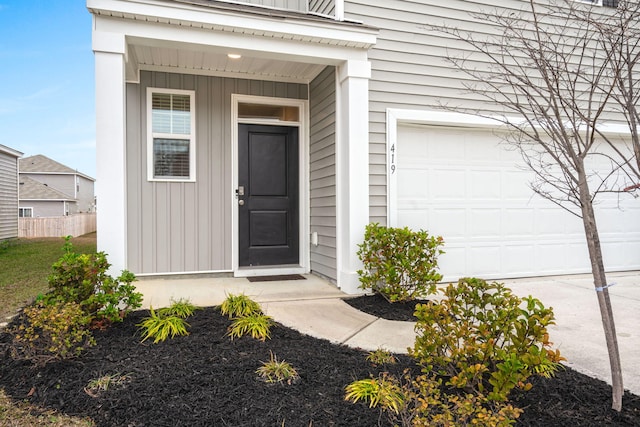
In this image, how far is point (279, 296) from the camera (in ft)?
14.6

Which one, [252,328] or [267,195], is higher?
[267,195]

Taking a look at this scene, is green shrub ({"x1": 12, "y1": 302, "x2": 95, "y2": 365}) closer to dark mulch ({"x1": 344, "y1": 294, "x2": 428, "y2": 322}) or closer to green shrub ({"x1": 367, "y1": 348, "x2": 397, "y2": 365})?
green shrub ({"x1": 367, "y1": 348, "x2": 397, "y2": 365})

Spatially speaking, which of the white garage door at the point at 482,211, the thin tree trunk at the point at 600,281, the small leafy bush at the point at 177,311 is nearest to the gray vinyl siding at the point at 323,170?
the white garage door at the point at 482,211

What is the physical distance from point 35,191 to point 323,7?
26.5m

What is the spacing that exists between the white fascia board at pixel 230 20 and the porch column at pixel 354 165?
307mm

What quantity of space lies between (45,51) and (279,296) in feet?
77.4

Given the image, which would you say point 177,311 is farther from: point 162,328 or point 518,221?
point 518,221

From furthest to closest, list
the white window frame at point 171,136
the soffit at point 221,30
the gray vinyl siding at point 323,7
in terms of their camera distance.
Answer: the white window frame at point 171,136, the gray vinyl siding at point 323,7, the soffit at point 221,30

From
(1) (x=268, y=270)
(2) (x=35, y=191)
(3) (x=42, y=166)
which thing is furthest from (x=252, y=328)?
(3) (x=42, y=166)

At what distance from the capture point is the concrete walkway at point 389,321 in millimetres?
3000

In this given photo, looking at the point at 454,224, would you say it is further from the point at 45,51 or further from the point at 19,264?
the point at 45,51

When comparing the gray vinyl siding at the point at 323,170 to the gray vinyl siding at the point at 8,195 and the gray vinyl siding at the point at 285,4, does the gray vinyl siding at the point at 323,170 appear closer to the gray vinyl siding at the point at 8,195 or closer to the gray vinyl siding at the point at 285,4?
the gray vinyl siding at the point at 285,4

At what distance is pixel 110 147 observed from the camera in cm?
378

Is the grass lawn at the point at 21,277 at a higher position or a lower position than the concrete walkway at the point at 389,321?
lower
